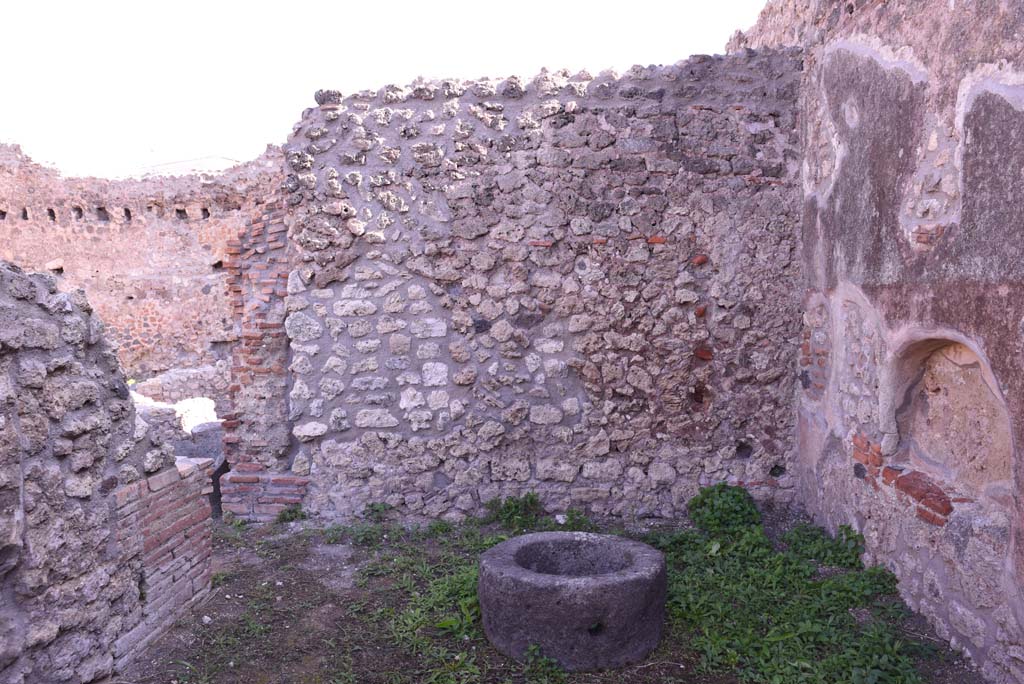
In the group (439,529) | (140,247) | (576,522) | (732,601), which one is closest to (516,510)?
(576,522)

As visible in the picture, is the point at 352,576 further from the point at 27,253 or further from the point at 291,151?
the point at 27,253

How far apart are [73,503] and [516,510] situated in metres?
2.92

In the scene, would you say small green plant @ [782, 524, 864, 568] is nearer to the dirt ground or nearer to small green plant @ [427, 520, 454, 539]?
the dirt ground

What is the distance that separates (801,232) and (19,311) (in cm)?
478

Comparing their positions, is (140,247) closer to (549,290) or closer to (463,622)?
(549,290)

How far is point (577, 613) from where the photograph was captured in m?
3.35

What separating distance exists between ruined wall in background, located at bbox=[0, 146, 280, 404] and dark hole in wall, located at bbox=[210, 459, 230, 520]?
8.43 metres

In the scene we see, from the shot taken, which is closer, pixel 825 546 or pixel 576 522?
pixel 825 546

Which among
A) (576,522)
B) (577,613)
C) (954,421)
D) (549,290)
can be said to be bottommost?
(576,522)

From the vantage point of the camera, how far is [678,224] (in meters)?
5.22

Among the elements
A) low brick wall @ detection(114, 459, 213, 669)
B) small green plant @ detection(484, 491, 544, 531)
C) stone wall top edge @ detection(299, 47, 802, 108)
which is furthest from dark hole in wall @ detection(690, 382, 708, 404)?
low brick wall @ detection(114, 459, 213, 669)

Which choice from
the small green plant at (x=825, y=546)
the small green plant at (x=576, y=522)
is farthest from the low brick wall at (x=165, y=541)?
the small green plant at (x=825, y=546)

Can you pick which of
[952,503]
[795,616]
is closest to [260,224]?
[795,616]

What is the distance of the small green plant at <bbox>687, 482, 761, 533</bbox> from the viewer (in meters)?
5.09
